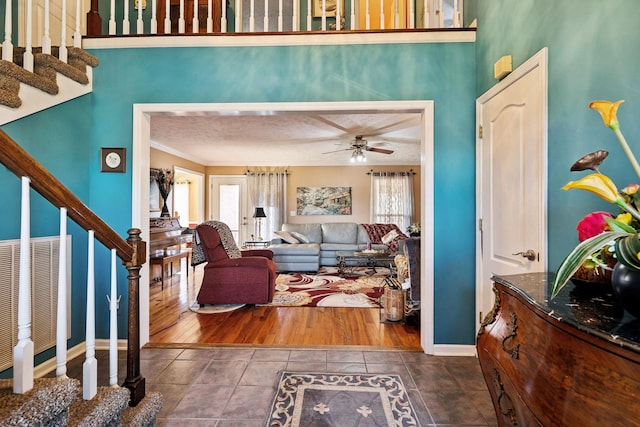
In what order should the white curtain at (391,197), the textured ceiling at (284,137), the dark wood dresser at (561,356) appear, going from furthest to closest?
the white curtain at (391,197)
the textured ceiling at (284,137)
the dark wood dresser at (561,356)

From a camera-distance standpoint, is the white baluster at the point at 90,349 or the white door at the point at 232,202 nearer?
the white baluster at the point at 90,349

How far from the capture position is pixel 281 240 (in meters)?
6.39

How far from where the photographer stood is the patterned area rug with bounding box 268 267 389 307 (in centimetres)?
379

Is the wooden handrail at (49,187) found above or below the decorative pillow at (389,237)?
above

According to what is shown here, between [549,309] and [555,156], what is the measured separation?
1.14 metres

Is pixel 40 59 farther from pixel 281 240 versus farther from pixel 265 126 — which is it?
pixel 281 240

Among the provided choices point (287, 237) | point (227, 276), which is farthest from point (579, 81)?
point (287, 237)

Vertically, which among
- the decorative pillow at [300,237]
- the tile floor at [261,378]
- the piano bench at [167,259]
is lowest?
the tile floor at [261,378]

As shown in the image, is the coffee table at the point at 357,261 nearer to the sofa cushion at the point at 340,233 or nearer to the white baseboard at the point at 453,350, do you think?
the sofa cushion at the point at 340,233

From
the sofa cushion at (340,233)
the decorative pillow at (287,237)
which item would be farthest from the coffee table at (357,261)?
the decorative pillow at (287,237)

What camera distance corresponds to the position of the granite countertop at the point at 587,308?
636 mm

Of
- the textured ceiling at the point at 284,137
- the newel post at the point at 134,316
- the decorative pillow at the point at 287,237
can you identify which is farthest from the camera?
the decorative pillow at the point at 287,237

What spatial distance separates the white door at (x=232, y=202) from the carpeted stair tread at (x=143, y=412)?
20.7ft

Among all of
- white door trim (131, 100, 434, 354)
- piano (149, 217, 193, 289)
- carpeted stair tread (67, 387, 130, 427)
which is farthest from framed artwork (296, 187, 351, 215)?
carpeted stair tread (67, 387, 130, 427)
